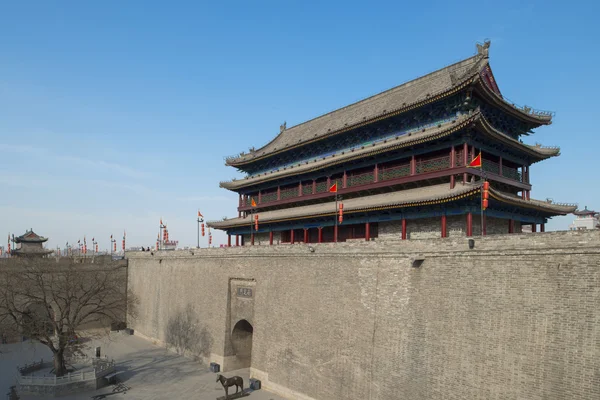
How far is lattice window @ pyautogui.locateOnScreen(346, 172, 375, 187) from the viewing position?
854 inches

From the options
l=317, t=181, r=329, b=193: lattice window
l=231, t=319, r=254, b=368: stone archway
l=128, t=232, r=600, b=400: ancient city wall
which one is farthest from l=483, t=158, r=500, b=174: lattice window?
l=231, t=319, r=254, b=368: stone archway

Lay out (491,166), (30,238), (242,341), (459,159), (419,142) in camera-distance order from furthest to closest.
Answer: (30,238), (242,341), (491,166), (419,142), (459,159)

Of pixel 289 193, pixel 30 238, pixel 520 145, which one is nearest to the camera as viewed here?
pixel 520 145

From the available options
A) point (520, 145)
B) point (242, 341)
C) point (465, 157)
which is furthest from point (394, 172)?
point (242, 341)

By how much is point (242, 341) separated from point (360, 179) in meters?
10.7

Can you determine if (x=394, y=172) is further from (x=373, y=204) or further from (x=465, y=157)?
(x=465, y=157)

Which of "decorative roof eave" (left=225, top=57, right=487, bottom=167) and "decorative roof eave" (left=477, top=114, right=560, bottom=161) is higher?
"decorative roof eave" (left=225, top=57, right=487, bottom=167)

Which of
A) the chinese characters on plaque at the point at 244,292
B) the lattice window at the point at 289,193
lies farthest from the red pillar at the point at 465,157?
the chinese characters on plaque at the point at 244,292

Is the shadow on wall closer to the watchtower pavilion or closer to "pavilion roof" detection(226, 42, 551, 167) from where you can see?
the watchtower pavilion

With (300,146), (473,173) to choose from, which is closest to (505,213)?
(473,173)

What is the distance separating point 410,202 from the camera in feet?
58.1

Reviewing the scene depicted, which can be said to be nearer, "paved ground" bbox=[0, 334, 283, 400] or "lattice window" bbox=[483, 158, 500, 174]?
"lattice window" bbox=[483, 158, 500, 174]

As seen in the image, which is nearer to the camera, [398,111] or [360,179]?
[398,111]

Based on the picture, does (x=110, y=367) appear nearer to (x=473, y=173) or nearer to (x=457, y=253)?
(x=457, y=253)
